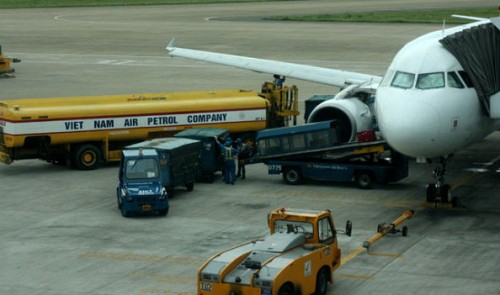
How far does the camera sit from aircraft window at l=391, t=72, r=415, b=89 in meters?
33.3

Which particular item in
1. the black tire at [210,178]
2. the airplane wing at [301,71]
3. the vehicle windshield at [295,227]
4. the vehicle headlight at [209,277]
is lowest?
the vehicle headlight at [209,277]

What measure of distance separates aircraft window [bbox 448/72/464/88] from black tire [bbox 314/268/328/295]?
30.1ft

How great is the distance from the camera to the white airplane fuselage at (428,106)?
32.0m

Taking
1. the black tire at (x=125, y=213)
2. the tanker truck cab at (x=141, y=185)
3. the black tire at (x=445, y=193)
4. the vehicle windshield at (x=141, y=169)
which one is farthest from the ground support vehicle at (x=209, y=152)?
the black tire at (x=445, y=193)

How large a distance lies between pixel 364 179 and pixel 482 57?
6.77 m

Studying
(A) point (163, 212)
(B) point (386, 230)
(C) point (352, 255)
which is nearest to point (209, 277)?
(C) point (352, 255)

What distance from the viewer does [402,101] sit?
107 feet

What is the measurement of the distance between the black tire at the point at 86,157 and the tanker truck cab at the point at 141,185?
6.37 meters

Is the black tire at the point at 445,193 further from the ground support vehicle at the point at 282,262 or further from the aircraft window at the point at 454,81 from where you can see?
the ground support vehicle at the point at 282,262

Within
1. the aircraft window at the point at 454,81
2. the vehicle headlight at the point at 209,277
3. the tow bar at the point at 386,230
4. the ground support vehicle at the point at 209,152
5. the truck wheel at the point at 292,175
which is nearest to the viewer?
the vehicle headlight at the point at 209,277

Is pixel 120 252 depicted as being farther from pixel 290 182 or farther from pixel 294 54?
pixel 294 54

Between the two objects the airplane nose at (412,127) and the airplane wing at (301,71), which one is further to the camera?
the airplane wing at (301,71)

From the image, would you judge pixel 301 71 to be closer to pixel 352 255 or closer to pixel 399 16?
pixel 352 255

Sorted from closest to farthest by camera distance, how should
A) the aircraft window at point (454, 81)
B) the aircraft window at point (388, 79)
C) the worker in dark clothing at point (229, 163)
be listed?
the aircraft window at point (454, 81) → the aircraft window at point (388, 79) → the worker in dark clothing at point (229, 163)
